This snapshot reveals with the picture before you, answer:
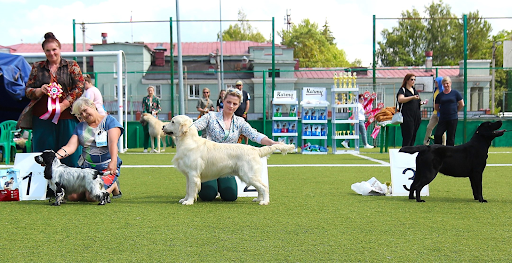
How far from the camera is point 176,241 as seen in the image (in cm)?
324

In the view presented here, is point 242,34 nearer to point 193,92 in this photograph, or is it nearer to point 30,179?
point 193,92

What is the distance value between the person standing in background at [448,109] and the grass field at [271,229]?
315 centimetres

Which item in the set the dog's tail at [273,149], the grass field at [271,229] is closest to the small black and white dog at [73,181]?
the grass field at [271,229]

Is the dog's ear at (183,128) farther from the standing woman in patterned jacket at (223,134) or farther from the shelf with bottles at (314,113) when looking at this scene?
the shelf with bottles at (314,113)

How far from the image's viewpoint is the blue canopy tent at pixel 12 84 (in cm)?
619

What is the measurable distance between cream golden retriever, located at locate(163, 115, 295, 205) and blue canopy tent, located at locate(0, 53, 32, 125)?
265cm

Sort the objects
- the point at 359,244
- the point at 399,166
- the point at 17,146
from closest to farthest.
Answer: the point at 359,244, the point at 399,166, the point at 17,146

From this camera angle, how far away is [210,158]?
467 centimetres

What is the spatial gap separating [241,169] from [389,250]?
191cm

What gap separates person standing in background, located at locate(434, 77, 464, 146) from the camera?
8.74m

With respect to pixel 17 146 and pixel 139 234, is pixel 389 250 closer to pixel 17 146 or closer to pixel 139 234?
pixel 139 234

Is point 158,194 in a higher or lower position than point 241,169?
lower

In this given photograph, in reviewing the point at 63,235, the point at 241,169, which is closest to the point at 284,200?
the point at 241,169

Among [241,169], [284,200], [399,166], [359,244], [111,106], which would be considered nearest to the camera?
[359,244]
